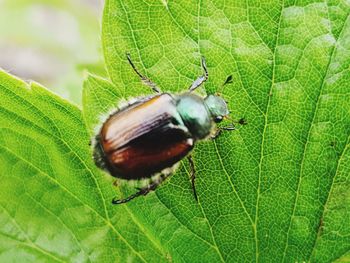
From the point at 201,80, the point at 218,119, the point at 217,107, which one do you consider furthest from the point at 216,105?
the point at 201,80

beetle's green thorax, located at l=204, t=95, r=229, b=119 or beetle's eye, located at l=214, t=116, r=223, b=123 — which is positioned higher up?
beetle's green thorax, located at l=204, t=95, r=229, b=119

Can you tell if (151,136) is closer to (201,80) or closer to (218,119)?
(218,119)

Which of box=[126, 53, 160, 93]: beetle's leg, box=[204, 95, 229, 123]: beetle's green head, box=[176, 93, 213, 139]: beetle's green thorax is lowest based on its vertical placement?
box=[176, 93, 213, 139]: beetle's green thorax

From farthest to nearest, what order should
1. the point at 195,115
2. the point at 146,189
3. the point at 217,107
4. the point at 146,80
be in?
the point at 195,115 < the point at 217,107 < the point at 146,189 < the point at 146,80

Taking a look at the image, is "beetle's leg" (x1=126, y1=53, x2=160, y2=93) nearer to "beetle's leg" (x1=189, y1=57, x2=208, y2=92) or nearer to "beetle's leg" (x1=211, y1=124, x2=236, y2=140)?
"beetle's leg" (x1=189, y1=57, x2=208, y2=92)

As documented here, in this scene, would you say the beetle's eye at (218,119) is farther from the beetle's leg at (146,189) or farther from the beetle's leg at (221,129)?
the beetle's leg at (146,189)

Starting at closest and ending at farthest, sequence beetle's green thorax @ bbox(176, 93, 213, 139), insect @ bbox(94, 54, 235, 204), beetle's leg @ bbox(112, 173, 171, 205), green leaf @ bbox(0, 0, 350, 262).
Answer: green leaf @ bbox(0, 0, 350, 262), beetle's leg @ bbox(112, 173, 171, 205), insect @ bbox(94, 54, 235, 204), beetle's green thorax @ bbox(176, 93, 213, 139)

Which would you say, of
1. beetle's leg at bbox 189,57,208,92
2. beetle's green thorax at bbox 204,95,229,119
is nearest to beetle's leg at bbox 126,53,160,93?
beetle's leg at bbox 189,57,208,92

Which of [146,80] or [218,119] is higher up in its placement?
[146,80]
